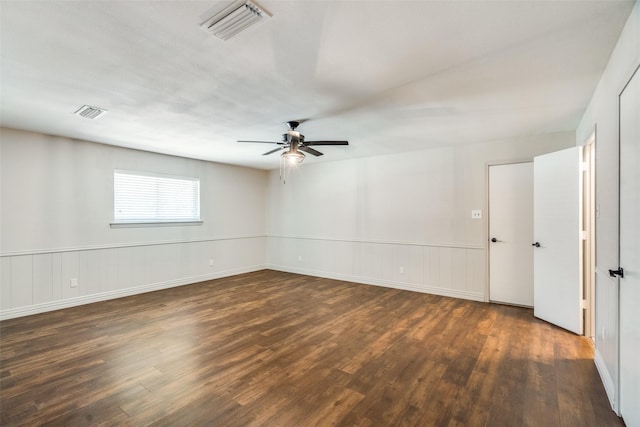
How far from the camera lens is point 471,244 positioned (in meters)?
4.54

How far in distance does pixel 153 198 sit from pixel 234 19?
445cm

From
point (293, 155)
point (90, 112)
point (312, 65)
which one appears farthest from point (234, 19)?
point (90, 112)

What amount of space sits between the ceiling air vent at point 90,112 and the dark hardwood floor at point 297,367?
95.7 inches

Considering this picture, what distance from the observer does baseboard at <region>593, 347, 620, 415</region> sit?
1974 millimetres

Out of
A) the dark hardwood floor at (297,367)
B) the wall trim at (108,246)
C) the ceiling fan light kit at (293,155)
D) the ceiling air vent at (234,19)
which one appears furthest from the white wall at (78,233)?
the ceiling air vent at (234,19)

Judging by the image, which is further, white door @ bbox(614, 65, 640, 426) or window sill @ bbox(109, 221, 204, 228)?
window sill @ bbox(109, 221, 204, 228)

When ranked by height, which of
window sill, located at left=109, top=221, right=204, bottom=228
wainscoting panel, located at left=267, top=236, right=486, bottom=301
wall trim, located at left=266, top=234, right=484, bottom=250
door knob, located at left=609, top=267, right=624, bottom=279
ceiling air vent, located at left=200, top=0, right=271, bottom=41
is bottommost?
wainscoting panel, located at left=267, top=236, right=486, bottom=301

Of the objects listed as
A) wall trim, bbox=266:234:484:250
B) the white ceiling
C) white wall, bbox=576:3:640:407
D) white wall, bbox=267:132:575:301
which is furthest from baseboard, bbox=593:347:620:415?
the white ceiling

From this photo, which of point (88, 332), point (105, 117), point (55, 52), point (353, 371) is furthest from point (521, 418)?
point (105, 117)

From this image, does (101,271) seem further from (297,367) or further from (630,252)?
(630,252)

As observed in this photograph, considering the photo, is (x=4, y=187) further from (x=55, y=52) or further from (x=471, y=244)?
(x=471, y=244)

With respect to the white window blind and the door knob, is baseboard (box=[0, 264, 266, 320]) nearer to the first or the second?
the white window blind

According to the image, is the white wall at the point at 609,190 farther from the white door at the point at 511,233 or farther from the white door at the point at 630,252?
the white door at the point at 511,233

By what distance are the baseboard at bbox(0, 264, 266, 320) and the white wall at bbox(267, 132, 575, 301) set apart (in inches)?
69.4
